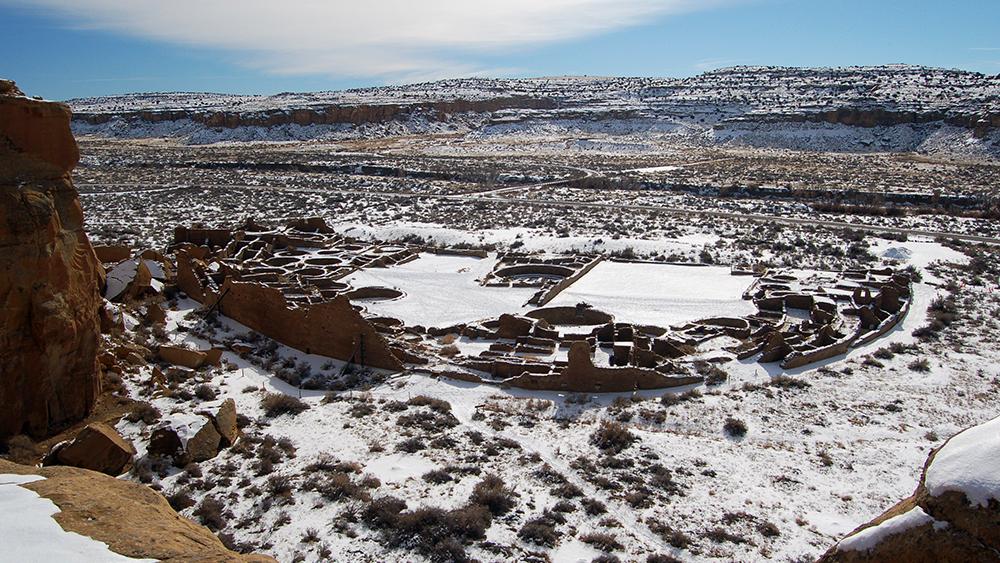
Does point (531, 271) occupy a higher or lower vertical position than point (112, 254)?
lower

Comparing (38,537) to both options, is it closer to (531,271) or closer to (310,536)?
(310,536)

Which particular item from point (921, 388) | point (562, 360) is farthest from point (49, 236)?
point (921, 388)

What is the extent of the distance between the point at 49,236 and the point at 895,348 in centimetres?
2168

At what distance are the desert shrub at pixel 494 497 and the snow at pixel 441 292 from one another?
1131 cm

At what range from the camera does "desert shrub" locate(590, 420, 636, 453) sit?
14.4m

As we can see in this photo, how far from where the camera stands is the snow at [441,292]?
81.1 feet

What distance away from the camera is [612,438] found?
1468cm

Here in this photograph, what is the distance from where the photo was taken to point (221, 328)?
70.0 feet

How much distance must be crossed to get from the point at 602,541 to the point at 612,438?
378 cm

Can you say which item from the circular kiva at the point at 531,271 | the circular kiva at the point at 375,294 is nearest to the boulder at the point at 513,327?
the circular kiva at the point at 375,294

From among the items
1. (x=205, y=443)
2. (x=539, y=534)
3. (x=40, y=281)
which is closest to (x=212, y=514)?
(x=205, y=443)

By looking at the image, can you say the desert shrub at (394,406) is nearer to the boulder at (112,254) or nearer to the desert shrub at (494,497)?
the desert shrub at (494,497)

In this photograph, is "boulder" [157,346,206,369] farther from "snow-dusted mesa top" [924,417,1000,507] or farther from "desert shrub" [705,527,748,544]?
"snow-dusted mesa top" [924,417,1000,507]

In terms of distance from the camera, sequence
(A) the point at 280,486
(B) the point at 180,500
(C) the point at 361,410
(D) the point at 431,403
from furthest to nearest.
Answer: (D) the point at 431,403, (C) the point at 361,410, (A) the point at 280,486, (B) the point at 180,500
